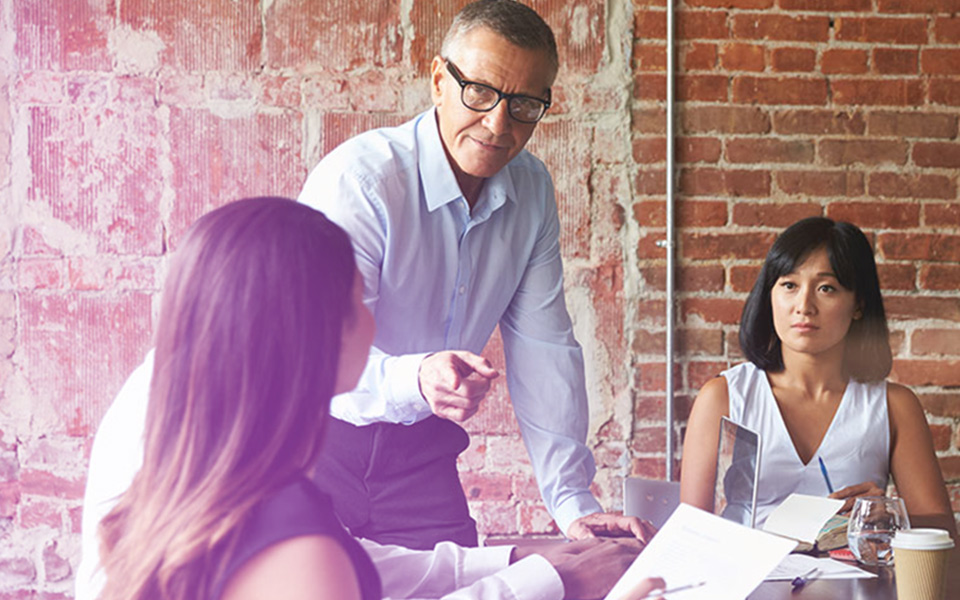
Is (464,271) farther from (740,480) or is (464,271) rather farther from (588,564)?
(588,564)

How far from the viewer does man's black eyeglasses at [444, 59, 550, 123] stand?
5.20 feet

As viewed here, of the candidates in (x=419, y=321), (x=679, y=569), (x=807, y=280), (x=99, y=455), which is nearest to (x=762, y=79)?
(x=807, y=280)

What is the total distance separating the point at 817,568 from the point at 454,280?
0.78m

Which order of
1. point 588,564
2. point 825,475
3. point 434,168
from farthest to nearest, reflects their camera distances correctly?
1. point 825,475
2. point 434,168
3. point 588,564

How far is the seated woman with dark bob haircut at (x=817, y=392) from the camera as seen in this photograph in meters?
2.05

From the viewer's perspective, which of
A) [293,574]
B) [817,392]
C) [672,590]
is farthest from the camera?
[817,392]

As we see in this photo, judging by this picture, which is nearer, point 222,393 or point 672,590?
point 222,393

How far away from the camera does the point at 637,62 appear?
239cm

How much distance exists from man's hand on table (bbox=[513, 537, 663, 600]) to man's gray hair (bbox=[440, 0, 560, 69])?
82 cm

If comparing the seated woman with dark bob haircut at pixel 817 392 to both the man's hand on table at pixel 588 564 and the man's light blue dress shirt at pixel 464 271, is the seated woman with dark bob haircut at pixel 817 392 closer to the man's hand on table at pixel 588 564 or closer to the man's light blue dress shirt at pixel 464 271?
the man's light blue dress shirt at pixel 464 271

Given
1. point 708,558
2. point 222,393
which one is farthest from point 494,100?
point 222,393

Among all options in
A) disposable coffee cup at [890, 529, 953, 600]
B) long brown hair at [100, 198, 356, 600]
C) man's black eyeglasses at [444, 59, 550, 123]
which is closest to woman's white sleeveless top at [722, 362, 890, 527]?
disposable coffee cup at [890, 529, 953, 600]

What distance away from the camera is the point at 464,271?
5.78 ft

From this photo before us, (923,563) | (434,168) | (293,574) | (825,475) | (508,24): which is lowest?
(825,475)
